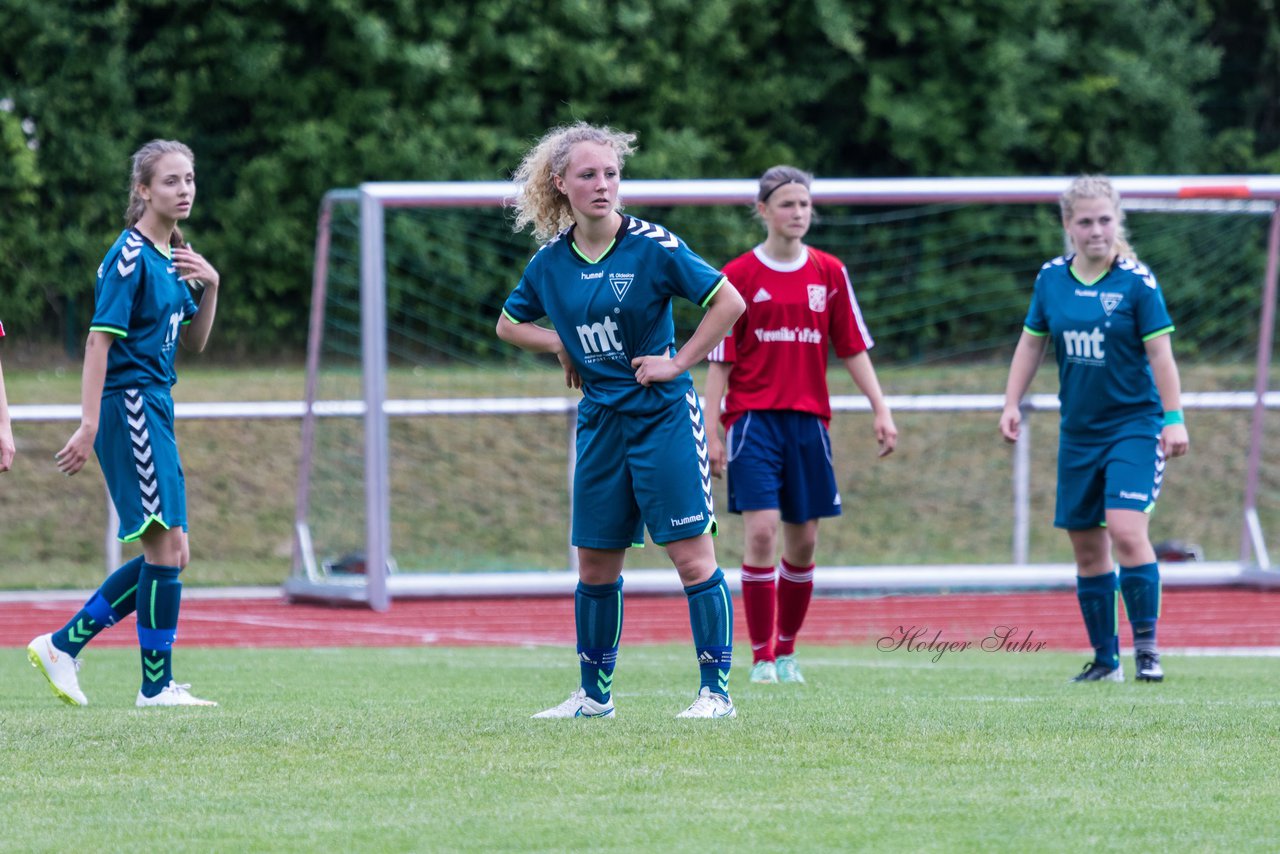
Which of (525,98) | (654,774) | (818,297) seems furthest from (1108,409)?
(525,98)

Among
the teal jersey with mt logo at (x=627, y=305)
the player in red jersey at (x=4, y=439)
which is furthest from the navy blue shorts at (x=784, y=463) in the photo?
the player in red jersey at (x=4, y=439)

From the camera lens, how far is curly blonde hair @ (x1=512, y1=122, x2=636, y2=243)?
5.56m

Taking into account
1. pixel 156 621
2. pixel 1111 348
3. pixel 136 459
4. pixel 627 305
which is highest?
pixel 627 305

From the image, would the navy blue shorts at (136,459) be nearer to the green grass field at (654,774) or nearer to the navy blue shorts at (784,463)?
the green grass field at (654,774)

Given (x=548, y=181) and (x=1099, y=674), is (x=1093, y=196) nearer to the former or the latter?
(x=1099, y=674)

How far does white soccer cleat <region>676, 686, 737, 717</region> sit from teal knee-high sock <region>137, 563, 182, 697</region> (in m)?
2.13

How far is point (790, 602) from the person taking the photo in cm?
762

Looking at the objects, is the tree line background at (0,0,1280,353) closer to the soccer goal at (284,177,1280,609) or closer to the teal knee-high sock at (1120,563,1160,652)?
the soccer goal at (284,177,1280,609)

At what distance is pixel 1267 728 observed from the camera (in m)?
5.18

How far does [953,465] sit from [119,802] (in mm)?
12958

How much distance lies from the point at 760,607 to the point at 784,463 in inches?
26.0

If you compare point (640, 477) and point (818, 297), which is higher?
point (818, 297)

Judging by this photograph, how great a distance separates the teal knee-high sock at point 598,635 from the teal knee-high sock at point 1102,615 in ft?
8.94

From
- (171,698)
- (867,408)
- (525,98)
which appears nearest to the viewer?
(171,698)
